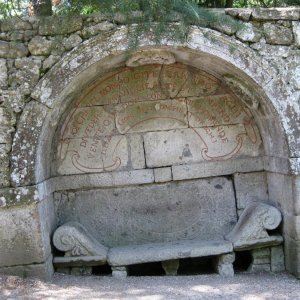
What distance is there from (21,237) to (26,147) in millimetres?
782

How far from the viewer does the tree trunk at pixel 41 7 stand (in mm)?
4797

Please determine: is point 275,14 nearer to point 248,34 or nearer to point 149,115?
point 248,34

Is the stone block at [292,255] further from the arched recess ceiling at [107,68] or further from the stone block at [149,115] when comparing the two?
the stone block at [149,115]

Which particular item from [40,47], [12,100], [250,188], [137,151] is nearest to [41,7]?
[40,47]

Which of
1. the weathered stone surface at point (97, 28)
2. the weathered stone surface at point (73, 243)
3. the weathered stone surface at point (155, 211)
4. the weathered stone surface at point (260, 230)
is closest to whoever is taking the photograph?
the weathered stone surface at point (97, 28)

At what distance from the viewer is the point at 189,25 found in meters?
4.30

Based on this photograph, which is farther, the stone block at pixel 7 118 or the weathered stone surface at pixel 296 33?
the weathered stone surface at pixel 296 33

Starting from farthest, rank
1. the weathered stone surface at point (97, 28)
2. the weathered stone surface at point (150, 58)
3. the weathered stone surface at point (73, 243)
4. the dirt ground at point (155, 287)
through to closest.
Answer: the weathered stone surface at point (73, 243) < the weathered stone surface at point (150, 58) < the weathered stone surface at point (97, 28) < the dirt ground at point (155, 287)

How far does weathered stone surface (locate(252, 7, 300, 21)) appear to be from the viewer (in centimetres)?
448

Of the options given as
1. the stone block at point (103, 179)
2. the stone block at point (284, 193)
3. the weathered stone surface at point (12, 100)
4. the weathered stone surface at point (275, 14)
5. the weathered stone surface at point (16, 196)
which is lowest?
the stone block at point (284, 193)

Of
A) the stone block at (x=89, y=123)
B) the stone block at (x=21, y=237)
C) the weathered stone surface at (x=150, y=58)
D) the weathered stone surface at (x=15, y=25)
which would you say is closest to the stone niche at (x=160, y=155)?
the stone block at (x=89, y=123)

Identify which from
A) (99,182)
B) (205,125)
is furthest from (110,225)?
(205,125)

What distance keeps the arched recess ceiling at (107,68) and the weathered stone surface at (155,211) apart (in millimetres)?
725

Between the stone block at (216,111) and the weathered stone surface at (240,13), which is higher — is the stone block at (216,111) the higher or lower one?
the lower one
